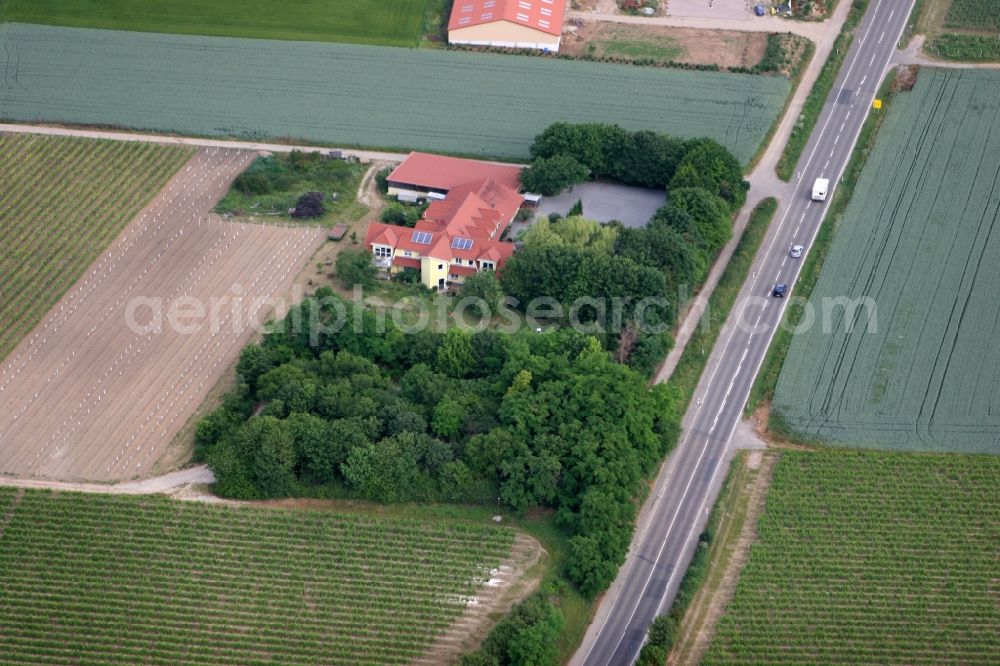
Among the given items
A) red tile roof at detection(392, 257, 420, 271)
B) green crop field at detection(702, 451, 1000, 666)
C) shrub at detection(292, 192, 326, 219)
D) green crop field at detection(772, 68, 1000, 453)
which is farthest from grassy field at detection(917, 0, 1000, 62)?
shrub at detection(292, 192, 326, 219)

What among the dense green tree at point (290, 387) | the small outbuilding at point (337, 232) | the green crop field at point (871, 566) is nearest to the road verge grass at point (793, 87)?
the small outbuilding at point (337, 232)

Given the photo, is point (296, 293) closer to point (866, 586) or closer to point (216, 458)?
point (216, 458)

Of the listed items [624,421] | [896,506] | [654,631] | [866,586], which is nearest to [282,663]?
[654,631]

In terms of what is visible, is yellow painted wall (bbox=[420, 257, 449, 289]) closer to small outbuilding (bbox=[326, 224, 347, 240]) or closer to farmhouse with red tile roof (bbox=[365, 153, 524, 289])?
farmhouse with red tile roof (bbox=[365, 153, 524, 289])

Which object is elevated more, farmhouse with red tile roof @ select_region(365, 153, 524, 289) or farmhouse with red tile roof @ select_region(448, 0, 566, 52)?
farmhouse with red tile roof @ select_region(448, 0, 566, 52)

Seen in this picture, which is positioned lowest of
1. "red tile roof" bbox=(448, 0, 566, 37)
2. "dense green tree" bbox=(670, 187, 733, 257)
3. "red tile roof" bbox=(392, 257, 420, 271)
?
"red tile roof" bbox=(392, 257, 420, 271)

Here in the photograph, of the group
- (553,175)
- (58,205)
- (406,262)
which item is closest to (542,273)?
(406,262)
